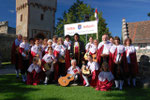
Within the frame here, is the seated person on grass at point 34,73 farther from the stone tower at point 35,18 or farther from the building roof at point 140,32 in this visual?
the building roof at point 140,32

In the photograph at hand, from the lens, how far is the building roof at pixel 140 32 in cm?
2158

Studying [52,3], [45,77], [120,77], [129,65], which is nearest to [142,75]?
[129,65]

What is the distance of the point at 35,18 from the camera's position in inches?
904

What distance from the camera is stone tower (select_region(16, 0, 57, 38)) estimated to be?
2230 cm

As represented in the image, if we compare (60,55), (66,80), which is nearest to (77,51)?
(60,55)

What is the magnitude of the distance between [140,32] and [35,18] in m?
16.1

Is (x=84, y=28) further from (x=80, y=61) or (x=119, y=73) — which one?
(x=119, y=73)

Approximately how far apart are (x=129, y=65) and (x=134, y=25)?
67.5 feet

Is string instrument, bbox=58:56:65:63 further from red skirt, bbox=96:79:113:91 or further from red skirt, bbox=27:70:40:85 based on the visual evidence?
red skirt, bbox=96:79:113:91

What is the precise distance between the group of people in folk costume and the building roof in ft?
56.1

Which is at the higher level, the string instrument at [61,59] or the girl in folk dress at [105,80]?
the string instrument at [61,59]

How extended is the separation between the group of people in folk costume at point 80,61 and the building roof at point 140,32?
17096mm

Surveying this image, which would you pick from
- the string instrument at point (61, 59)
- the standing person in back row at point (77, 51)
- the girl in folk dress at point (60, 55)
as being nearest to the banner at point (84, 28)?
the standing person in back row at point (77, 51)

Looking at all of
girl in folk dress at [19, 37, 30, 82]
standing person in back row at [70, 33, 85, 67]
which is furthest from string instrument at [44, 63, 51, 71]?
standing person in back row at [70, 33, 85, 67]
